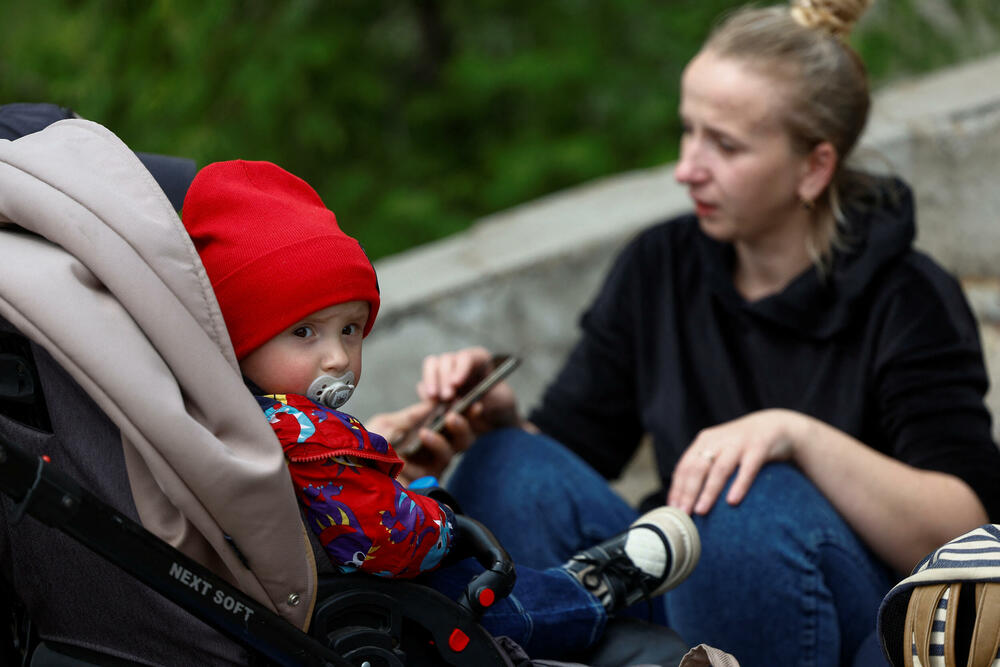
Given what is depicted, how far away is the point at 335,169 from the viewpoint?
4074mm

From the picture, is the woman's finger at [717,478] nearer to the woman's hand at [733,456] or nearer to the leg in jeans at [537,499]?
the woman's hand at [733,456]

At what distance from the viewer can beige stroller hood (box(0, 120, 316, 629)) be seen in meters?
1.06

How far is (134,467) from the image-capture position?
3.67ft

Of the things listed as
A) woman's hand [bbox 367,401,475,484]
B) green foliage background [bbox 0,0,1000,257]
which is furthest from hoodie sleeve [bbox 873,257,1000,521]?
green foliage background [bbox 0,0,1000,257]

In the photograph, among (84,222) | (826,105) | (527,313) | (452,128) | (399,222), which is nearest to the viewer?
(84,222)

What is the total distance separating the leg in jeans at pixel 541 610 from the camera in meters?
1.39

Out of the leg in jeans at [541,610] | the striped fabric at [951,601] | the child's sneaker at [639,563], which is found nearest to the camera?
the striped fabric at [951,601]

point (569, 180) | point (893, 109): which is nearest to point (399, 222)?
point (569, 180)

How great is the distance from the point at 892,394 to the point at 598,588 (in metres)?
0.70

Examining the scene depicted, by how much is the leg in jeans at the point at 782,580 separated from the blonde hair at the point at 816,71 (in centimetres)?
57

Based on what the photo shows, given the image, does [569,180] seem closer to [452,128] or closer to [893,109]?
[452,128]

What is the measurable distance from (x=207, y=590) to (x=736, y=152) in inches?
54.0

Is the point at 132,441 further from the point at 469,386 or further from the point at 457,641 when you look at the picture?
the point at 469,386

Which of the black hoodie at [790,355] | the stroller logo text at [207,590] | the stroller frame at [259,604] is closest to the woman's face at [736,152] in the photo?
the black hoodie at [790,355]
